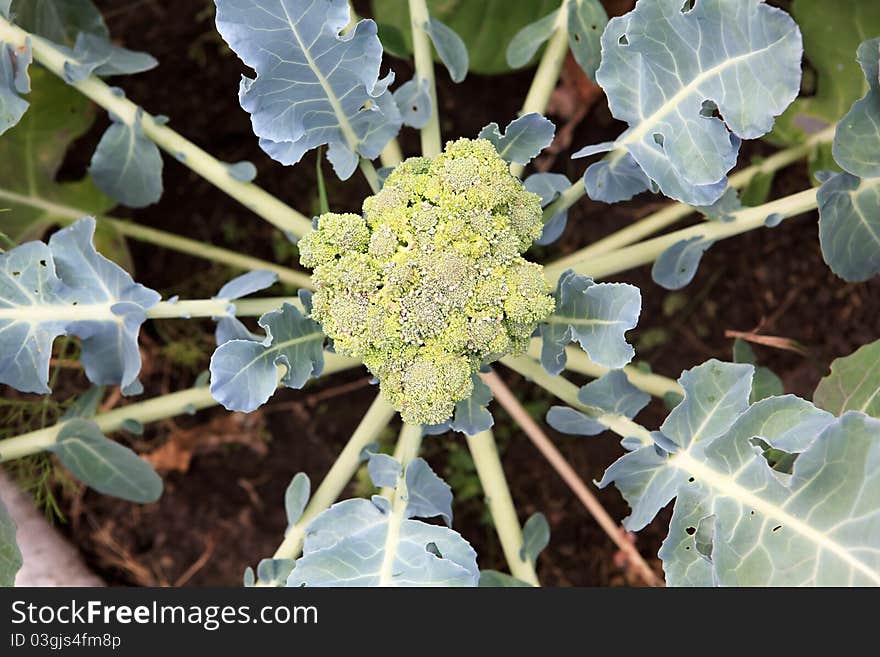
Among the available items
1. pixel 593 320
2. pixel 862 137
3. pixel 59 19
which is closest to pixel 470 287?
pixel 593 320

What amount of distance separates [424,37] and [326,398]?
1007 millimetres

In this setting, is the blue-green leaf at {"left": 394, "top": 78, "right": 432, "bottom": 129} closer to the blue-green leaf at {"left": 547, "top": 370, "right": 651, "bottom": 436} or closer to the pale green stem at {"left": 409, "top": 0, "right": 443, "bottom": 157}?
the pale green stem at {"left": 409, "top": 0, "right": 443, "bottom": 157}

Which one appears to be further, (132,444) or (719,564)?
(132,444)

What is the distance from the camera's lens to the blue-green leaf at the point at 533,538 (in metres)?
1.63

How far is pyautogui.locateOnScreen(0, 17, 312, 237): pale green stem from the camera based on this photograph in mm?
1388

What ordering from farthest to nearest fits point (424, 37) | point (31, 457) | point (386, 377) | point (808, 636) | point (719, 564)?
point (31, 457), point (424, 37), point (386, 377), point (808, 636), point (719, 564)

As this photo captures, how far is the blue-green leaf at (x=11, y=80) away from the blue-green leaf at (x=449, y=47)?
0.70 meters

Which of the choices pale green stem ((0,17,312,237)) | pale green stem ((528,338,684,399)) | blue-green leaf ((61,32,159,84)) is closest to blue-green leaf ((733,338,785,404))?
pale green stem ((528,338,684,399))

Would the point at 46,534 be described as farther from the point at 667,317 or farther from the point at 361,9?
the point at 667,317

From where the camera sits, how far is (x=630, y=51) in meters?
1.17

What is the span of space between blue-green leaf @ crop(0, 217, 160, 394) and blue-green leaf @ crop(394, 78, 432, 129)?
562 mm

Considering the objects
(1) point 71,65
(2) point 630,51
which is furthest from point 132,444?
(2) point 630,51

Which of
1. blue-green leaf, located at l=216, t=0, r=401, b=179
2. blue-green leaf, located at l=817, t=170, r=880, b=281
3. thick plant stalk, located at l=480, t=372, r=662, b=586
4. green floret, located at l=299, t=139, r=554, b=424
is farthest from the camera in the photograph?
thick plant stalk, located at l=480, t=372, r=662, b=586

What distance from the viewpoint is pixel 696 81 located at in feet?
3.88
